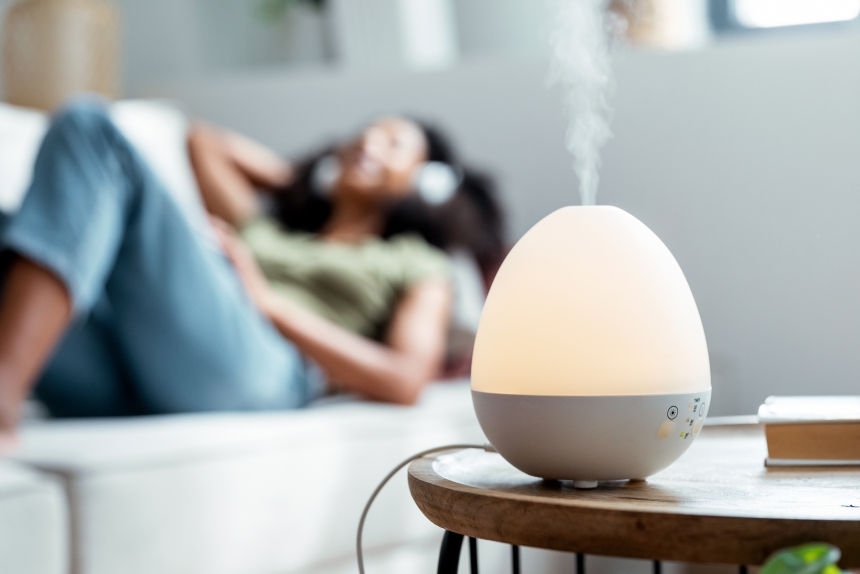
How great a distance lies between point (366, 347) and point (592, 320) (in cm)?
84

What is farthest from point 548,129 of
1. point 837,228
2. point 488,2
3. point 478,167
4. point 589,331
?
point 589,331

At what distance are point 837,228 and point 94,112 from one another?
1.00 meters

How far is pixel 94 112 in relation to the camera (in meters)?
1.17

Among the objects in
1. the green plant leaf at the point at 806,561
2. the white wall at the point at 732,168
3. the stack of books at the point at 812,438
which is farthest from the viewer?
the white wall at the point at 732,168

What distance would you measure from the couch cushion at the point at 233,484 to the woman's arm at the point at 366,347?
0.15ft

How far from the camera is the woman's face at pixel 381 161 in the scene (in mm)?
1742

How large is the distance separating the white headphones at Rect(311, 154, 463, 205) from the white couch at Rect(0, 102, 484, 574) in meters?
0.53

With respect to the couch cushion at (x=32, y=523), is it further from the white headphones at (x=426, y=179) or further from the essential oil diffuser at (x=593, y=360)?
the white headphones at (x=426, y=179)

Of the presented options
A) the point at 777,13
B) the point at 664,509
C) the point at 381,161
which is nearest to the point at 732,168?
the point at 777,13

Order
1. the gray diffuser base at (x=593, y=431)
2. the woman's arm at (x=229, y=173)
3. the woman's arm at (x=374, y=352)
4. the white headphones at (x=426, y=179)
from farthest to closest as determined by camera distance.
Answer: the woman's arm at (x=229, y=173) → the white headphones at (x=426, y=179) → the woman's arm at (x=374, y=352) → the gray diffuser base at (x=593, y=431)

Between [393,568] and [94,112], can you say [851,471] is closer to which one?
[393,568]

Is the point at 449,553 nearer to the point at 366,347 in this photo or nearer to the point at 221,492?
the point at 221,492

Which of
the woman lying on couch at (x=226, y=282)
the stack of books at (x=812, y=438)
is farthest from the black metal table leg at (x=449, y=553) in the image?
the woman lying on couch at (x=226, y=282)

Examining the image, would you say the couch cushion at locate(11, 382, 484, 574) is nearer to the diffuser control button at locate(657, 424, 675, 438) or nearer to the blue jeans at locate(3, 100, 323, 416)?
the blue jeans at locate(3, 100, 323, 416)
